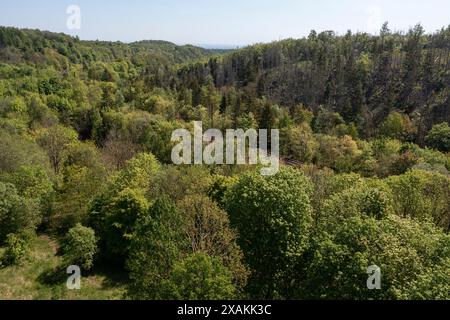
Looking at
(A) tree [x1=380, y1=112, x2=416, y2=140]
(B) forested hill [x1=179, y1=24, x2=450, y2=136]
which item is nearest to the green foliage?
(A) tree [x1=380, y1=112, x2=416, y2=140]

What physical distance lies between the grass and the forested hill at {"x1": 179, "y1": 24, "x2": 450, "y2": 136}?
65689 mm

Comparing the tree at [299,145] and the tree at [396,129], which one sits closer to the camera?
the tree at [299,145]

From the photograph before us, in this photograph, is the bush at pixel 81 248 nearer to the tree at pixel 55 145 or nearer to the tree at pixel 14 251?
the tree at pixel 14 251

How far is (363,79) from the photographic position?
10631cm

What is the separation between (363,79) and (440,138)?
136 feet

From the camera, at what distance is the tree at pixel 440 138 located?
224 ft

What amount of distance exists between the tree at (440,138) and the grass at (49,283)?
6197cm

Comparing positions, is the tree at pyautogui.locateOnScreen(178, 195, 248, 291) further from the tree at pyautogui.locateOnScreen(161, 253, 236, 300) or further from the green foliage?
the green foliage

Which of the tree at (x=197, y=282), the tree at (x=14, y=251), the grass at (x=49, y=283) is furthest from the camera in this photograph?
the tree at (x=14, y=251)

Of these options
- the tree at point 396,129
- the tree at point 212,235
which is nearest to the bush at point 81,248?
the tree at point 212,235

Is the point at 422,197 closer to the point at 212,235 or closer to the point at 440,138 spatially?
the point at 212,235

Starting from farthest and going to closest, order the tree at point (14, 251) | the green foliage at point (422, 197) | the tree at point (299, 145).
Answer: the tree at point (299, 145)
the tree at point (14, 251)
the green foliage at point (422, 197)

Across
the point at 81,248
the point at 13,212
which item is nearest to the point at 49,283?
the point at 81,248
